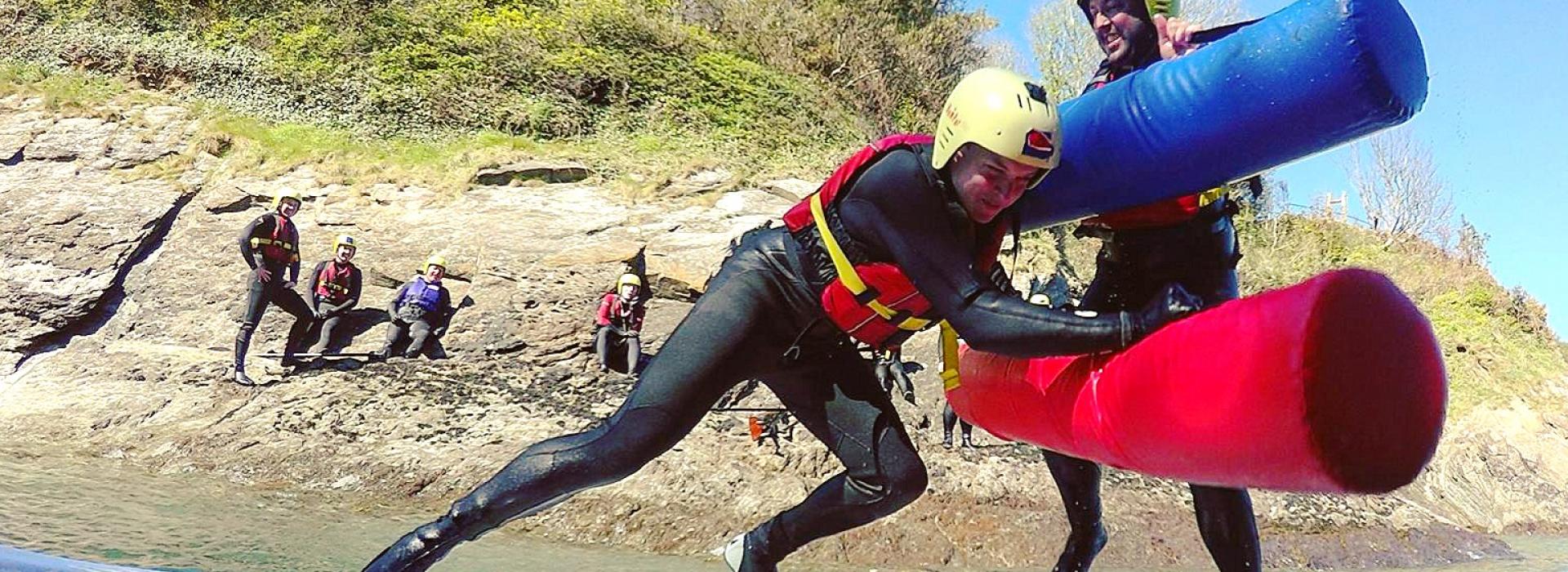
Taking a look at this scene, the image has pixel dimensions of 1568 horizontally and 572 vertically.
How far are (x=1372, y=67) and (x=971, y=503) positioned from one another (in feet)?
14.3

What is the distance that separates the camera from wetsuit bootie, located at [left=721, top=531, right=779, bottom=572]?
10.3ft

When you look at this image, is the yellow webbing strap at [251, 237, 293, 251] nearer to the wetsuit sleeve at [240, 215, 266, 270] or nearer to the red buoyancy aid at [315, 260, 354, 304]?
the wetsuit sleeve at [240, 215, 266, 270]

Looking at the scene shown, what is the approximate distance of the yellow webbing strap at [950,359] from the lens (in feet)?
9.57

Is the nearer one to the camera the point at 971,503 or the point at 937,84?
the point at 971,503

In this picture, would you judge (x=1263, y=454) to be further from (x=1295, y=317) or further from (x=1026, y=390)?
(x=1026, y=390)

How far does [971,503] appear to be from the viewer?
6.11m

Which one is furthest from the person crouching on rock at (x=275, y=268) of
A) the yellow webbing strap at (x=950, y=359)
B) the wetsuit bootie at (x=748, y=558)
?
the yellow webbing strap at (x=950, y=359)

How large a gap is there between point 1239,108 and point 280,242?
8571mm

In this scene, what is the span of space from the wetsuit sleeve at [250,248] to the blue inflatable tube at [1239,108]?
25.6 ft

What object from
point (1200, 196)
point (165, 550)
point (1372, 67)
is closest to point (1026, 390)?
point (1200, 196)

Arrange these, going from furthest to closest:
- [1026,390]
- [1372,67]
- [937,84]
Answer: [937,84] < [1026,390] < [1372,67]

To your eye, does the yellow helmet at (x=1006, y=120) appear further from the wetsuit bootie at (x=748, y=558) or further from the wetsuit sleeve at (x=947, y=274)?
the wetsuit bootie at (x=748, y=558)

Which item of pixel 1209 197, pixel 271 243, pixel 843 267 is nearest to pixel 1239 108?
pixel 1209 197

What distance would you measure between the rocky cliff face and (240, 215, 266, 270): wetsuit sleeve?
65 centimetres
